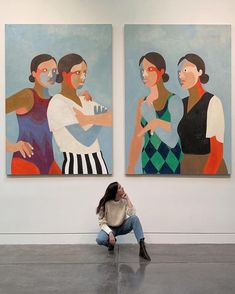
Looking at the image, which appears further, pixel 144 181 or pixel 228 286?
pixel 144 181

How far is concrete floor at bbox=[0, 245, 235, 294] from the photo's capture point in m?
3.53

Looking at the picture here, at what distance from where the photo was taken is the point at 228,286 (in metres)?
3.58

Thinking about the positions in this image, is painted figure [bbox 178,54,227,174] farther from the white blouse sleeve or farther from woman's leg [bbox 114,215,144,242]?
woman's leg [bbox 114,215,144,242]

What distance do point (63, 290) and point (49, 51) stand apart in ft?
9.87

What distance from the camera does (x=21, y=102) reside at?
5098 mm

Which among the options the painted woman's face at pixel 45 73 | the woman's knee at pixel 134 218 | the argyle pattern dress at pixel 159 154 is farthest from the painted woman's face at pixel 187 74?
the woman's knee at pixel 134 218

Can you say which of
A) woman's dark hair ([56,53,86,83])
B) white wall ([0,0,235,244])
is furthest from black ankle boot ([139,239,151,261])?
woman's dark hair ([56,53,86,83])

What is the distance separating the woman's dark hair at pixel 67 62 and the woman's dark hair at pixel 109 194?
1.56 m

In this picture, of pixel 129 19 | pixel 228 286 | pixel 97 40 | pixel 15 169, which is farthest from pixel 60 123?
pixel 228 286

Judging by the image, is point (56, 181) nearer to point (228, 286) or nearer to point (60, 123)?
point (60, 123)

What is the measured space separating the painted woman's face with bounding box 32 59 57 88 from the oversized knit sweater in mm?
1753

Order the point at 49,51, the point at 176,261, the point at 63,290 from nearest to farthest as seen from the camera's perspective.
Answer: the point at 63,290 < the point at 176,261 < the point at 49,51

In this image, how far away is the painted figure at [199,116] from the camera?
5.09 metres

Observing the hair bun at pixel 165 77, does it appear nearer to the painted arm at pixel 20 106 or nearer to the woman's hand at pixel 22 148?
the painted arm at pixel 20 106
